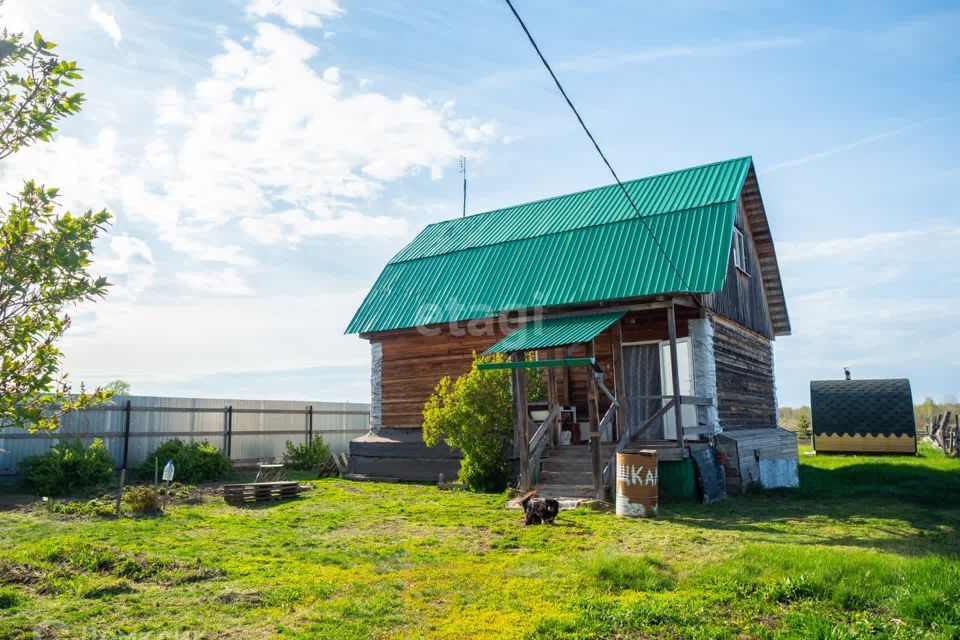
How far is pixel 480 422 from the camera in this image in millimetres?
14922

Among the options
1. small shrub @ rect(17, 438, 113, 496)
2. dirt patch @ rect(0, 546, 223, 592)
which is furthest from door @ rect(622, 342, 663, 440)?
small shrub @ rect(17, 438, 113, 496)

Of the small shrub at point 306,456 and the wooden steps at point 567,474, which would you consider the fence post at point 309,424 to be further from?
the wooden steps at point 567,474

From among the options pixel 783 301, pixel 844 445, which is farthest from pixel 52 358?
pixel 844 445

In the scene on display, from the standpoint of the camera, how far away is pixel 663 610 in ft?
19.7

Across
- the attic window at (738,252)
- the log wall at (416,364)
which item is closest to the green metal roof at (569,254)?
the log wall at (416,364)

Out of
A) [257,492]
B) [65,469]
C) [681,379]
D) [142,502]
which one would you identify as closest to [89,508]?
[142,502]

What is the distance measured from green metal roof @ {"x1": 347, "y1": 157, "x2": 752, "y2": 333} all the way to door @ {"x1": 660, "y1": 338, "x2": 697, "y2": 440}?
1.93 m

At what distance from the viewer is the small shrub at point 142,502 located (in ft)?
40.8

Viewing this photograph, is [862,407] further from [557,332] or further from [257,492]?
[257,492]

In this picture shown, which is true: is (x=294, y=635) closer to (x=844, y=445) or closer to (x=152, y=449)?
(x=152, y=449)

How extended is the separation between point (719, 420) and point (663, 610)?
34.6 feet

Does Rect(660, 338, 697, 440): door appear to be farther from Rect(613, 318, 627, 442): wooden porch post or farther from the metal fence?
the metal fence

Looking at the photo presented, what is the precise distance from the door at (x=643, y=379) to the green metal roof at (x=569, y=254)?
78.3 inches

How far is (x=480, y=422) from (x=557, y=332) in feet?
8.69
